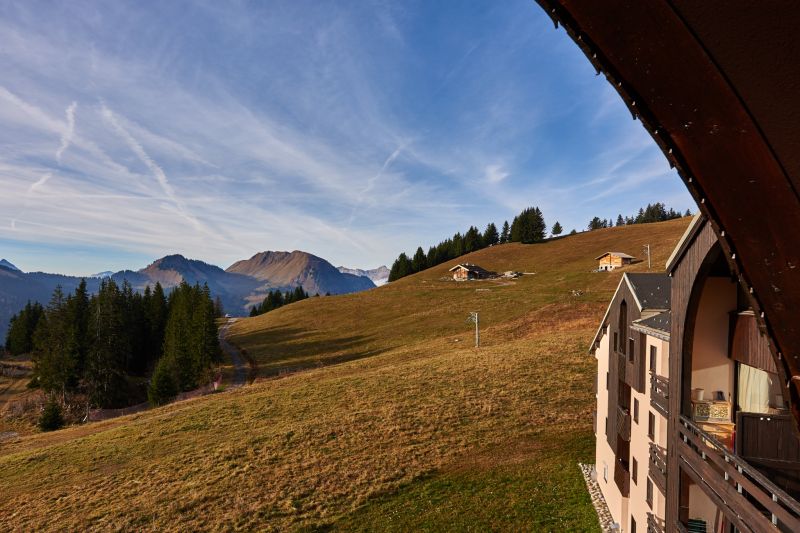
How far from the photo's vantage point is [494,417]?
2709cm

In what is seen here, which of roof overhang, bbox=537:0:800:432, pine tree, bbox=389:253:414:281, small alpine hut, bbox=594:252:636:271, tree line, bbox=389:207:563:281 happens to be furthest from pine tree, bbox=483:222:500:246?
roof overhang, bbox=537:0:800:432

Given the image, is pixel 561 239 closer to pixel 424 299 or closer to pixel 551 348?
pixel 424 299

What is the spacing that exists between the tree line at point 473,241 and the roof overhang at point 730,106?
131m

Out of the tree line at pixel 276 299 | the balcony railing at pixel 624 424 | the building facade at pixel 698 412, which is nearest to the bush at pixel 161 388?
the building facade at pixel 698 412

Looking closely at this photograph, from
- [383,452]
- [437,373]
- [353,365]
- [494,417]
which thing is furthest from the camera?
[353,365]

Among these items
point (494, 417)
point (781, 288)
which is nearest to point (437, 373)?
point (494, 417)

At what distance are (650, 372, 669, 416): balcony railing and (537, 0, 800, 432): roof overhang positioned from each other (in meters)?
11.3

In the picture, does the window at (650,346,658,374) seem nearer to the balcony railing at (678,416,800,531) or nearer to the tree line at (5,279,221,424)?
the balcony railing at (678,416,800,531)

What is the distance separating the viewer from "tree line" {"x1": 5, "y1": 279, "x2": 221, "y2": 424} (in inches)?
1954

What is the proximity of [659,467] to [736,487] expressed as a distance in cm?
402

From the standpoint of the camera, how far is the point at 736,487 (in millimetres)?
7527

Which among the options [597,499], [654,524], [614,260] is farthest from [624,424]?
[614,260]

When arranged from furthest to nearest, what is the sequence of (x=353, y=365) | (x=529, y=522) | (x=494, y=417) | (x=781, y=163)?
(x=353, y=365)
(x=494, y=417)
(x=529, y=522)
(x=781, y=163)

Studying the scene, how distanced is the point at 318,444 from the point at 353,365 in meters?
22.4
